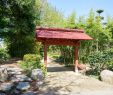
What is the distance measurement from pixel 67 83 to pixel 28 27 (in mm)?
6442

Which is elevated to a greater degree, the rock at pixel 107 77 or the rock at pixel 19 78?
the rock at pixel 19 78

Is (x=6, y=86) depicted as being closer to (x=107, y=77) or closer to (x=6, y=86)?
(x=6, y=86)

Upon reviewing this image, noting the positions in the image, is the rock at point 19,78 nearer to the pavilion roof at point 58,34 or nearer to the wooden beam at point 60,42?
the pavilion roof at point 58,34

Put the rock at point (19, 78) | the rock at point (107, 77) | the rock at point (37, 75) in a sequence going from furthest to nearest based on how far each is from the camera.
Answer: the rock at point (107, 77) → the rock at point (37, 75) → the rock at point (19, 78)

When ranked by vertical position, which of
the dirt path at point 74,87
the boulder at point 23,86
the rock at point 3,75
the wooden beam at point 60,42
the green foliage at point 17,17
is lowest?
the dirt path at point 74,87

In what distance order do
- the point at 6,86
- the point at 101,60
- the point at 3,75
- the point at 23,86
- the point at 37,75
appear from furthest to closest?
the point at 101,60
the point at 37,75
the point at 3,75
the point at 23,86
the point at 6,86

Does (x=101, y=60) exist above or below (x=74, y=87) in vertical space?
above

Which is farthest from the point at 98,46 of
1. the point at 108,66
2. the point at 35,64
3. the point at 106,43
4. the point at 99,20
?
the point at 35,64

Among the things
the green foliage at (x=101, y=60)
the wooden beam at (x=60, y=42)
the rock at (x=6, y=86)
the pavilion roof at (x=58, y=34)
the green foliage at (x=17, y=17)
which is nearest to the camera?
the rock at (x=6, y=86)

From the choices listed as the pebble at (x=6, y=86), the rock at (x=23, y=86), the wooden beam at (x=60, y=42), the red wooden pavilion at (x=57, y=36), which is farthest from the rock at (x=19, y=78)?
the wooden beam at (x=60, y=42)

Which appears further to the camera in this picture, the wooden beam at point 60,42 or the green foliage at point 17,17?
the green foliage at point 17,17

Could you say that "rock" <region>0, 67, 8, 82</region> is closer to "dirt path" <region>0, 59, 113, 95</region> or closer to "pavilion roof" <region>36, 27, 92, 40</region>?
"dirt path" <region>0, 59, 113, 95</region>

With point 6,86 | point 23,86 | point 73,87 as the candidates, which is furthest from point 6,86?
point 73,87

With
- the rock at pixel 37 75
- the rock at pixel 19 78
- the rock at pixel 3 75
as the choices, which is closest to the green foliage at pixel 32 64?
the rock at pixel 37 75
